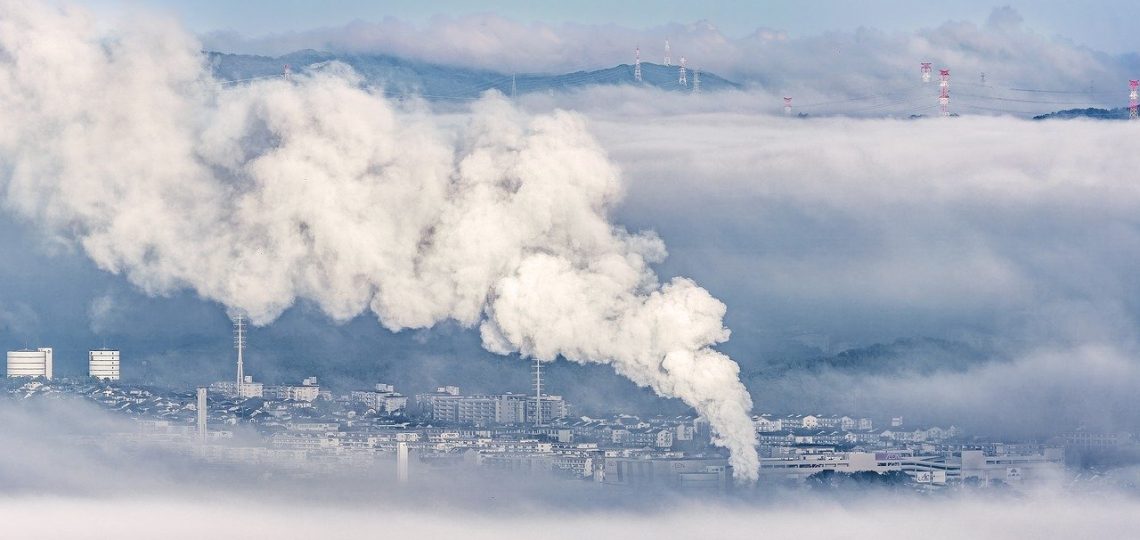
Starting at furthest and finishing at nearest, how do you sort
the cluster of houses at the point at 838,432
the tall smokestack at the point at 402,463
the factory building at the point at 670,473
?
1. the cluster of houses at the point at 838,432
2. the tall smokestack at the point at 402,463
3. the factory building at the point at 670,473

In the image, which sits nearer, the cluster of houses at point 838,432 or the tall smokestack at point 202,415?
the tall smokestack at point 202,415

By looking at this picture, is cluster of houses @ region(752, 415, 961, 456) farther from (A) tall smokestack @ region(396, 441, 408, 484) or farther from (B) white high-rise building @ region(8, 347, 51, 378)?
(B) white high-rise building @ region(8, 347, 51, 378)

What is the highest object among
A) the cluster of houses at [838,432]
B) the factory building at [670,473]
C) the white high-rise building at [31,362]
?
the white high-rise building at [31,362]

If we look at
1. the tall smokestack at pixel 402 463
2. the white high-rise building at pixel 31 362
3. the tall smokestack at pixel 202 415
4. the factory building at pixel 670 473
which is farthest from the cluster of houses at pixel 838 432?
the white high-rise building at pixel 31 362

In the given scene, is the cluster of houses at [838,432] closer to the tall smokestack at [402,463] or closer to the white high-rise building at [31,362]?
the tall smokestack at [402,463]

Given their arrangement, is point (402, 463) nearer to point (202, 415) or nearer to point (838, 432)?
point (202, 415)

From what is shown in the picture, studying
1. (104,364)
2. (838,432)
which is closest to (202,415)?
(104,364)

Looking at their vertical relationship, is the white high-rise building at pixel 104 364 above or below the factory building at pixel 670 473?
above

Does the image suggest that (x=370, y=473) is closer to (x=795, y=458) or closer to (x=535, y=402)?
(x=535, y=402)

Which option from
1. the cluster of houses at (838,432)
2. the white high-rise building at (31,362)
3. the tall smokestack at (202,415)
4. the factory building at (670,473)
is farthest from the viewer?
the white high-rise building at (31,362)

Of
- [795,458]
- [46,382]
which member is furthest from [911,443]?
[46,382]
